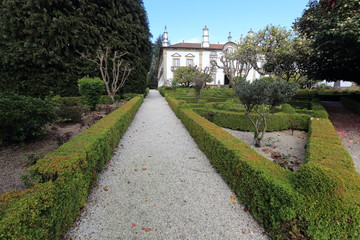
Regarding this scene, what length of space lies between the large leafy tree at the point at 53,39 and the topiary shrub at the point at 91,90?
5528 mm

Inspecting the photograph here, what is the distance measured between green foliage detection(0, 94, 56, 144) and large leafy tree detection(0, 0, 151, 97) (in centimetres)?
1092

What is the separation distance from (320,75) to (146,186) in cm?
1838

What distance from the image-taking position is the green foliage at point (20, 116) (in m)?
4.21

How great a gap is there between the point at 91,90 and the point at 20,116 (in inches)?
247

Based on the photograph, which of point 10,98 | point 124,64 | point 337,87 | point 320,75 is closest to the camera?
point 10,98

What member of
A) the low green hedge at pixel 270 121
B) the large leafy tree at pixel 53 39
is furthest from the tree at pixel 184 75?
the low green hedge at pixel 270 121

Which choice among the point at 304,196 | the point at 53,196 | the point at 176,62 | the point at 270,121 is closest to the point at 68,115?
the point at 53,196

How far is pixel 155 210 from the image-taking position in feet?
9.00

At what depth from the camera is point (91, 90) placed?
404 inches

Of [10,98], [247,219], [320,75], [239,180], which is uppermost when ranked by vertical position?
[320,75]

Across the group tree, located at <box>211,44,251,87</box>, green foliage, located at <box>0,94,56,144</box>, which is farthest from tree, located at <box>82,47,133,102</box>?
tree, located at <box>211,44,251,87</box>

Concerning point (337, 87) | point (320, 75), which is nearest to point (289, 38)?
point (320, 75)

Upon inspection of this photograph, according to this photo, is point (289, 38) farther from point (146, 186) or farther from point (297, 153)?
point (146, 186)

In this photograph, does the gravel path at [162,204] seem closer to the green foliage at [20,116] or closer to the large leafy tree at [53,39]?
the green foliage at [20,116]
